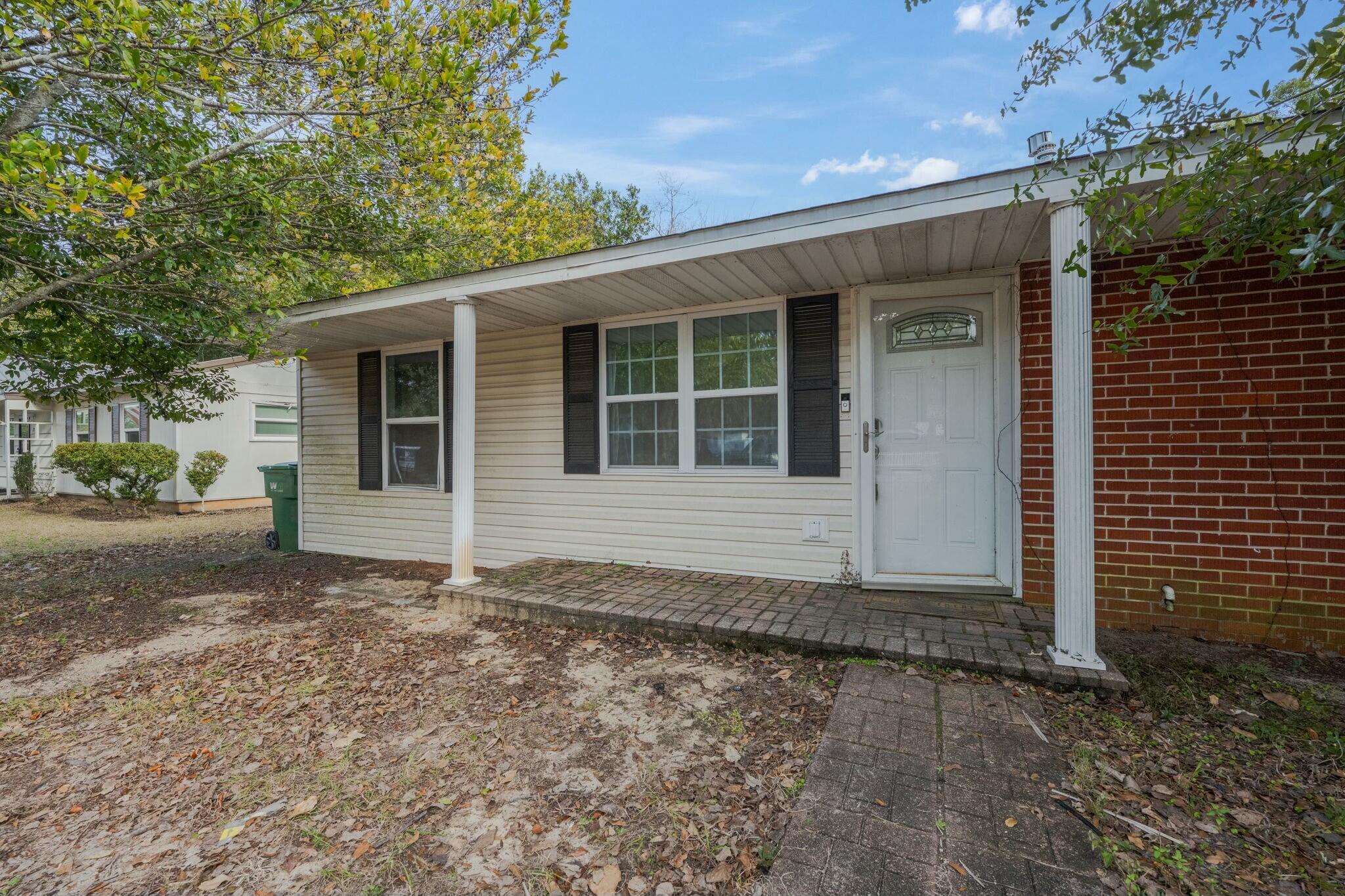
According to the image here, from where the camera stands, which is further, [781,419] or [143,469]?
[143,469]

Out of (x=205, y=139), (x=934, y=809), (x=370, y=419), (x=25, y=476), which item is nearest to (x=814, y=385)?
(x=934, y=809)

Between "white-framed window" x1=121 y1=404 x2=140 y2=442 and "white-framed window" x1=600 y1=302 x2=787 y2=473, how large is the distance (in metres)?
12.2

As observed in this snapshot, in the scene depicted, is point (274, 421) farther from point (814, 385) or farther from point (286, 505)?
point (814, 385)

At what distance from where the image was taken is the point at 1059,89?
2.59 meters

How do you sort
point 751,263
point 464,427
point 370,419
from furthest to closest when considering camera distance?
point 370,419, point 464,427, point 751,263

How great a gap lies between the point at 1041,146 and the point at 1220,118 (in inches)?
40.8

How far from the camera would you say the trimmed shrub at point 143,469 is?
10.5 metres

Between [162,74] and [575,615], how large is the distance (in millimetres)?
4186

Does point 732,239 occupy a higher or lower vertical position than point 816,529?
higher

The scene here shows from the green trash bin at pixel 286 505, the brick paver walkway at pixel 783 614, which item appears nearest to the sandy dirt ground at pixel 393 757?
the brick paver walkway at pixel 783 614

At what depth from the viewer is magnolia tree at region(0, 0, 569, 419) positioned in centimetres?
334

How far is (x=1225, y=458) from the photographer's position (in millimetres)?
3105

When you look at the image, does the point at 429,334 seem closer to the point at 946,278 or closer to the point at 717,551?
the point at 717,551

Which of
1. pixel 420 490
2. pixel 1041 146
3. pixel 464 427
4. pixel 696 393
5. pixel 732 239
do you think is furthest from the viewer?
pixel 420 490
